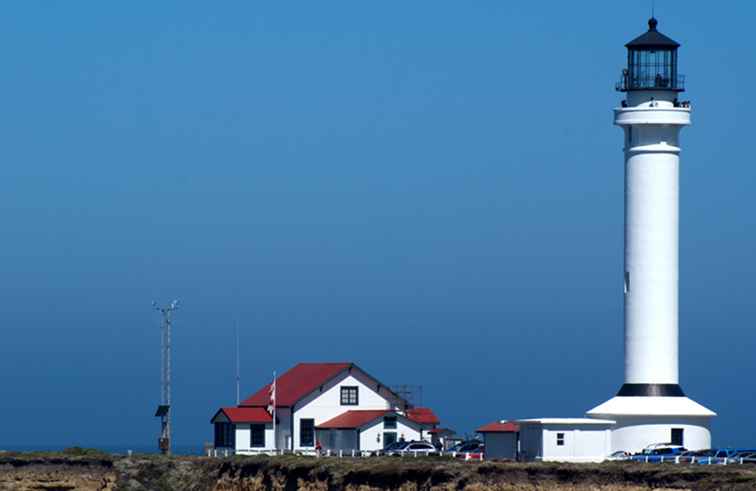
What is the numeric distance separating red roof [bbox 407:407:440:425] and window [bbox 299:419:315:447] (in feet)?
13.2

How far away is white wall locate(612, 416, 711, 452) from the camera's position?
64500mm

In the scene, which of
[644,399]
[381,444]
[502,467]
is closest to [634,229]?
[644,399]

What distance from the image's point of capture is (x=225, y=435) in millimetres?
80625

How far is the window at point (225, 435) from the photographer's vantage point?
7975cm

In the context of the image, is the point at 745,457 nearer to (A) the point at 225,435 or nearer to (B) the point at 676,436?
A: (B) the point at 676,436

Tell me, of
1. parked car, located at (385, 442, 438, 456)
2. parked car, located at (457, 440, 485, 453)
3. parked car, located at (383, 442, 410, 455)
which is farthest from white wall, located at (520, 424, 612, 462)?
parked car, located at (383, 442, 410, 455)

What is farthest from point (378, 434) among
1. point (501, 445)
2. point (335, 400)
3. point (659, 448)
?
point (659, 448)

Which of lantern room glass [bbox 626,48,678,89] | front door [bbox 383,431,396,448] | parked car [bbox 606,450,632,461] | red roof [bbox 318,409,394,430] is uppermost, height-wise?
lantern room glass [bbox 626,48,678,89]

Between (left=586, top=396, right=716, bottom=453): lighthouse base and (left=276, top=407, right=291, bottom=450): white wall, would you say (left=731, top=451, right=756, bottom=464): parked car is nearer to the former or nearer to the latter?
(left=586, top=396, right=716, bottom=453): lighthouse base

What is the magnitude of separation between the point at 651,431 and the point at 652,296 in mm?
4515

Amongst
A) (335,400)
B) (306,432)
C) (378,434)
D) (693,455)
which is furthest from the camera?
(335,400)

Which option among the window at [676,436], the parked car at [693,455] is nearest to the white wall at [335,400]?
the window at [676,436]

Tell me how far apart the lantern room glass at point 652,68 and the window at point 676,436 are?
11884mm

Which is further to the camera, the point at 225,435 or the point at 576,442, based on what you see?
the point at 225,435
